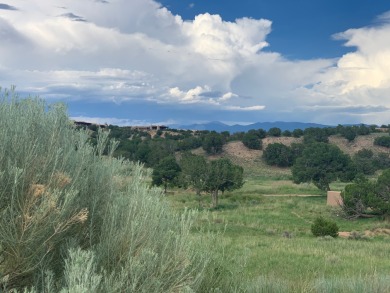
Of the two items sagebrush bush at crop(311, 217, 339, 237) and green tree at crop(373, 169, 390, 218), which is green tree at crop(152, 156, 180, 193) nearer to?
green tree at crop(373, 169, 390, 218)

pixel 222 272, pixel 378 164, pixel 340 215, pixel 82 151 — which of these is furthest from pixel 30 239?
pixel 378 164

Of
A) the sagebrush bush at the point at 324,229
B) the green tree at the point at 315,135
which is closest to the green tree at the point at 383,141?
the green tree at the point at 315,135

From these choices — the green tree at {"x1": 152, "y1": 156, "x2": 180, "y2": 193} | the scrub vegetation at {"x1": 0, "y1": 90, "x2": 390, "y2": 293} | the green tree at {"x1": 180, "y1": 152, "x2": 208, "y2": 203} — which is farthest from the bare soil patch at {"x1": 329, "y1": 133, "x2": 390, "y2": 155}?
the scrub vegetation at {"x1": 0, "y1": 90, "x2": 390, "y2": 293}

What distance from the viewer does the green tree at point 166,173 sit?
56.0 m

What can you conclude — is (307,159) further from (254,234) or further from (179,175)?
(254,234)

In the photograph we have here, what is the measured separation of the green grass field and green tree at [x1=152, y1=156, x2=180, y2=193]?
13.8 ft

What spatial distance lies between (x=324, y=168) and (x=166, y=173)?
22383mm

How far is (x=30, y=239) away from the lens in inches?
204

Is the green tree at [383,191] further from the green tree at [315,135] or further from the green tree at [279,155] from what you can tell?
the green tree at [315,135]

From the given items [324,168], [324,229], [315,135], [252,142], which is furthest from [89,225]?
[315,135]

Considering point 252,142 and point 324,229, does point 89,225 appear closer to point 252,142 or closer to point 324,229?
point 324,229

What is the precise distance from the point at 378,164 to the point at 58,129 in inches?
3352

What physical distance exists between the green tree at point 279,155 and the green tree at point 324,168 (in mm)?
25327

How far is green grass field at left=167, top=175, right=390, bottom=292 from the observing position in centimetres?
991
